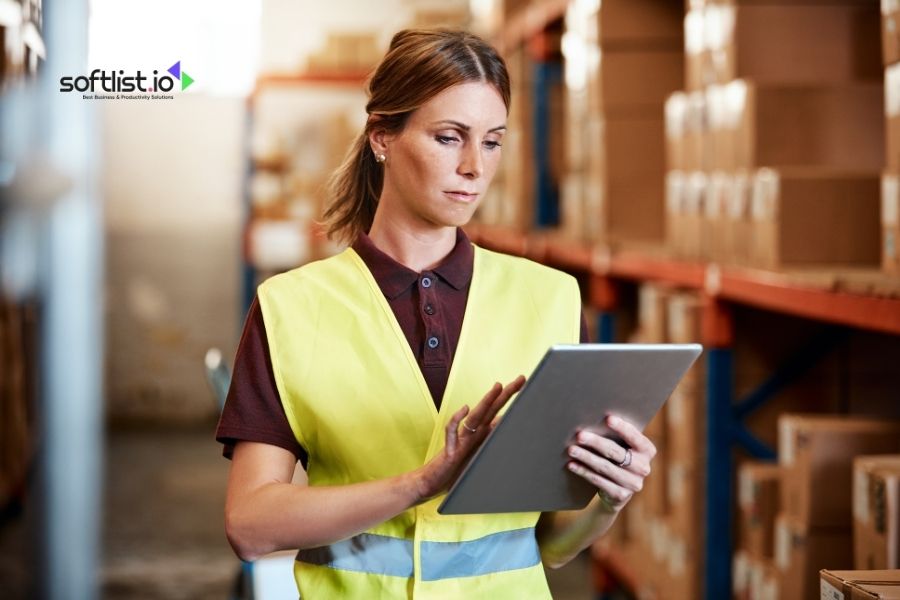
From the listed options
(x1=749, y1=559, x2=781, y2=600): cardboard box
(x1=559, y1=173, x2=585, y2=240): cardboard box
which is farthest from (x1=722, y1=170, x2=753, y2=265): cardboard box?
(x1=559, y1=173, x2=585, y2=240): cardboard box

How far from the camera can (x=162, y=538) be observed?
635 cm

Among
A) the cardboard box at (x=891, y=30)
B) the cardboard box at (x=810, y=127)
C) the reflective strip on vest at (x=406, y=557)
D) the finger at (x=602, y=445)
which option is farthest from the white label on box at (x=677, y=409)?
the finger at (x=602, y=445)

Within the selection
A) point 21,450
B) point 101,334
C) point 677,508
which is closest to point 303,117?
point 101,334

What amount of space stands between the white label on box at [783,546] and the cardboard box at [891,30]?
131 cm

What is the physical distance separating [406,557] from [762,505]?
209cm

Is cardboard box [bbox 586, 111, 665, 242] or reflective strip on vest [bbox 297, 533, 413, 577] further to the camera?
cardboard box [bbox 586, 111, 665, 242]

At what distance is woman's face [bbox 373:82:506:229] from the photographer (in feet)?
5.86

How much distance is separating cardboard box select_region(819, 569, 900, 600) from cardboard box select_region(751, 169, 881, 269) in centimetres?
166

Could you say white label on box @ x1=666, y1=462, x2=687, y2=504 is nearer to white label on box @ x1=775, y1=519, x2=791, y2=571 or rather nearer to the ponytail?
white label on box @ x1=775, y1=519, x2=791, y2=571

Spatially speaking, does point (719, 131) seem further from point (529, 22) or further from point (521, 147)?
point (521, 147)

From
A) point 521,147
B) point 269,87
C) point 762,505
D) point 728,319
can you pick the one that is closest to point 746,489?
point 762,505

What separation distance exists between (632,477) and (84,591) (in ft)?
6.01

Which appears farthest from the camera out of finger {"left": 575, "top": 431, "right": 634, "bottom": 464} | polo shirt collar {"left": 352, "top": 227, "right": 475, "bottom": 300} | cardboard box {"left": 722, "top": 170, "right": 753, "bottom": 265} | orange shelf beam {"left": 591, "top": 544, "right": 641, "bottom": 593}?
orange shelf beam {"left": 591, "top": 544, "right": 641, "bottom": 593}

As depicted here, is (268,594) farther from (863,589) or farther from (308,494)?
(863,589)
